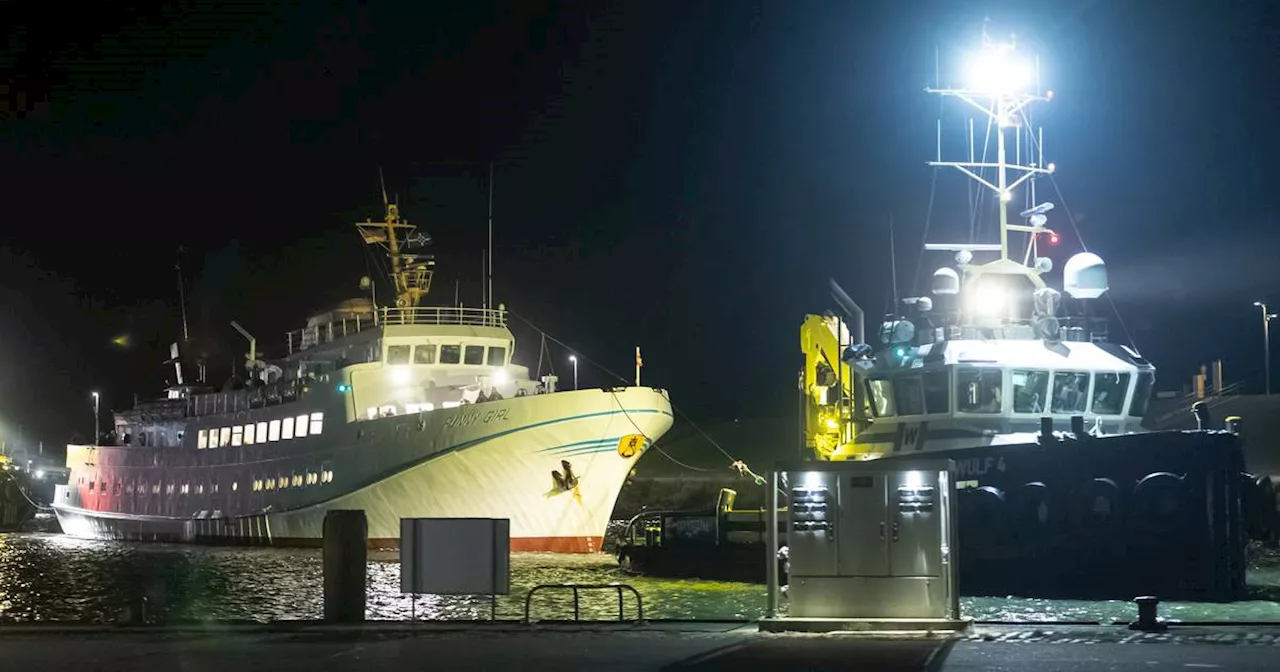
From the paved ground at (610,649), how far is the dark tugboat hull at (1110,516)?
20.5 ft

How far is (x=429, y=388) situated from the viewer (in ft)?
151

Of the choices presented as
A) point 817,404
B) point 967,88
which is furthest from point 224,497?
point 967,88

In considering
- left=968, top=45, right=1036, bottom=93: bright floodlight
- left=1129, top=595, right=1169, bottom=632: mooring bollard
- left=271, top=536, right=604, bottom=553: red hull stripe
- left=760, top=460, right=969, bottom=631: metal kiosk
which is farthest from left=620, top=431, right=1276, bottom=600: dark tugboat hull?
left=271, top=536, right=604, bottom=553: red hull stripe

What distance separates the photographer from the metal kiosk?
16.5 meters

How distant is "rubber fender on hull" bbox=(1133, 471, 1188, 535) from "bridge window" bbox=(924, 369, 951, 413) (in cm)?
412

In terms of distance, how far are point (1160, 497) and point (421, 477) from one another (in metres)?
25.4

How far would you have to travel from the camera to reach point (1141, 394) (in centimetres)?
2641

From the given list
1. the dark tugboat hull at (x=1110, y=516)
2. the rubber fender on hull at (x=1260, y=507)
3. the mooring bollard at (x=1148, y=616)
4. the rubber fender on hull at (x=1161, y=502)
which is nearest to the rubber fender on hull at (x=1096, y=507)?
the dark tugboat hull at (x=1110, y=516)

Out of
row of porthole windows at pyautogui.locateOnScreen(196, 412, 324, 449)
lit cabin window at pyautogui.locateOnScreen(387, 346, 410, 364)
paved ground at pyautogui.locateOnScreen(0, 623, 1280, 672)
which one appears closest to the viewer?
paved ground at pyautogui.locateOnScreen(0, 623, 1280, 672)

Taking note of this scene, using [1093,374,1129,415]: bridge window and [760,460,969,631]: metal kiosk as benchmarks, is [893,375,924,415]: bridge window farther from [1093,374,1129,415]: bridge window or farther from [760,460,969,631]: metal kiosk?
[760,460,969,631]: metal kiosk

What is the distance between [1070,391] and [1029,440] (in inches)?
54.7

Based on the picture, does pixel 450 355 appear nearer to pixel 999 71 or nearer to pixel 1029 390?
pixel 999 71

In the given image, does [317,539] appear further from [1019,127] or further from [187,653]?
[187,653]

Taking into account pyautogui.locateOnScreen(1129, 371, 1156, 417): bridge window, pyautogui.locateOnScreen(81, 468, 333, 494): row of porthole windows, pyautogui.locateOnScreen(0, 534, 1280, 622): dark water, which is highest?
pyautogui.locateOnScreen(1129, 371, 1156, 417): bridge window
